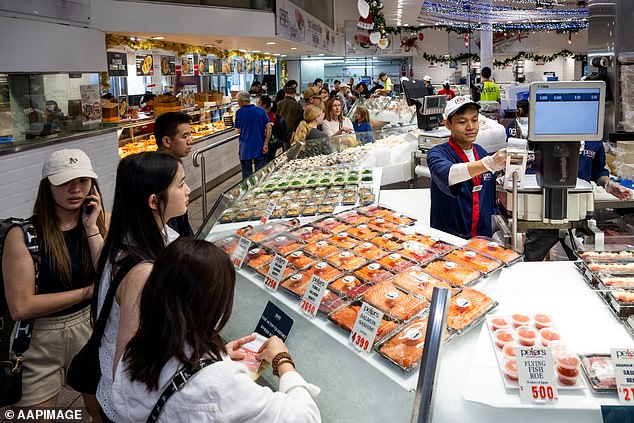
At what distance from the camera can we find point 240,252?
313 cm

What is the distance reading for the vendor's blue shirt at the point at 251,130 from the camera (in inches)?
381

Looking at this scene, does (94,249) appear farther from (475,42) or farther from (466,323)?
(475,42)

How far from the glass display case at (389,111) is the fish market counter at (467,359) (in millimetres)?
6838

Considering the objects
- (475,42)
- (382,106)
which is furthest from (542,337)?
(475,42)

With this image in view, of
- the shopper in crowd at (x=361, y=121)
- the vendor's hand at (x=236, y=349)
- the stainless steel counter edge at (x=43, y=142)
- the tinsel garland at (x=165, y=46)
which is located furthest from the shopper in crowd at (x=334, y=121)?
the vendor's hand at (x=236, y=349)

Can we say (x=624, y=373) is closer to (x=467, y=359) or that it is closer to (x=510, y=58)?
(x=467, y=359)

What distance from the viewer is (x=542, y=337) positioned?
207 centimetres

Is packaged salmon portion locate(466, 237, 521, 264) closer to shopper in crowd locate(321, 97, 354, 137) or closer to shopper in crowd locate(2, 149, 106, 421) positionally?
shopper in crowd locate(2, 149, 106, 421)

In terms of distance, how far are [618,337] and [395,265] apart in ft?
3.34

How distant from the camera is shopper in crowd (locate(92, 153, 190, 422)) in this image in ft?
7.01

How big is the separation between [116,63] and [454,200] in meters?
7.54

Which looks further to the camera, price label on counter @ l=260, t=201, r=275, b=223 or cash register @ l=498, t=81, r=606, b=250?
price label on counter @ l=260, t=201, r=275, b=223

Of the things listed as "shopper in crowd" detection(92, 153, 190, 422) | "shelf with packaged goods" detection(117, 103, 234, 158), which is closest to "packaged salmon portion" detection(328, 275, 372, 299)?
"shopper in crowd" detection(92, 153, 190, 422)

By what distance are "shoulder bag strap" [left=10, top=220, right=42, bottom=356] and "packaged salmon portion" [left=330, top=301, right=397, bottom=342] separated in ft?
4.42
